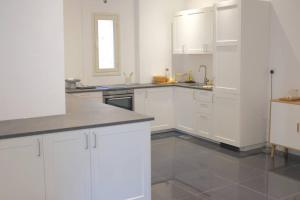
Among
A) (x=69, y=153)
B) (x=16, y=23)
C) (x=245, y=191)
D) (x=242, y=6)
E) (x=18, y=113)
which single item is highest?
(x=242, y=6)

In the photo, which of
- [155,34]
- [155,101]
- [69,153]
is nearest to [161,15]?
[155,34]

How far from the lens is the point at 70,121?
10.5 ft

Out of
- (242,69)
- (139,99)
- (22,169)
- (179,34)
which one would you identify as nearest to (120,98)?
(139,99)

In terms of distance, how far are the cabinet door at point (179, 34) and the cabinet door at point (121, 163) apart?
12.1 feet

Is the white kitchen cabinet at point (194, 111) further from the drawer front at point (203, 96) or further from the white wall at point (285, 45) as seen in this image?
the white wall at point (285, 45)

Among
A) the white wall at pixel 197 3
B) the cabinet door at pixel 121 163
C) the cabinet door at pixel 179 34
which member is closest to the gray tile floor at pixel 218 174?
the cabinet door at pixel 121 163

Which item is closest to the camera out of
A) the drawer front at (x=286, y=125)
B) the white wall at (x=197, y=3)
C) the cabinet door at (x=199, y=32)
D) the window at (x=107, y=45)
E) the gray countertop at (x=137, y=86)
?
the drawer front at (x=286, y=125)

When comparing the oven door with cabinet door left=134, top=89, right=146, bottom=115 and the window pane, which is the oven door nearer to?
cabinet door left=134, top=89, right=146, bottom=115

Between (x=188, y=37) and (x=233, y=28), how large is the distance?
1.34 meters

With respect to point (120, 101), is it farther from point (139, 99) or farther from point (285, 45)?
point (285, 45)

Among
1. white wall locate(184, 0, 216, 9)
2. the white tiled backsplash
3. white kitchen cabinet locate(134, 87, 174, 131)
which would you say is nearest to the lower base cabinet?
white kitchen cabinet locate(134, 87, 174, 131)

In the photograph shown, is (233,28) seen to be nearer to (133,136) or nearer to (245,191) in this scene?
(245,191)

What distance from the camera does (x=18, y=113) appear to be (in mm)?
3199

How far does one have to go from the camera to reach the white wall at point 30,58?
306 cm
